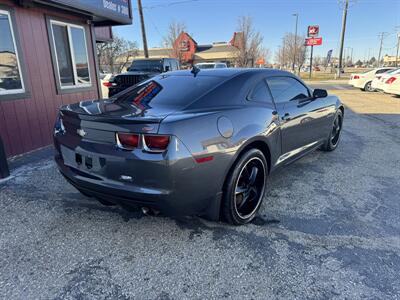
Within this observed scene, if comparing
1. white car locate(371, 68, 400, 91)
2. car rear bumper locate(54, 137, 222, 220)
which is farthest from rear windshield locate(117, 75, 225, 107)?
white car locate(371, 68, 400, 91)

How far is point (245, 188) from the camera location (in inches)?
116

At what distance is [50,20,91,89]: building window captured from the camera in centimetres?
608

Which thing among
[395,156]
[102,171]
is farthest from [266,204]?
[395,156]

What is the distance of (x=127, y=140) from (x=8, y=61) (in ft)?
13.7

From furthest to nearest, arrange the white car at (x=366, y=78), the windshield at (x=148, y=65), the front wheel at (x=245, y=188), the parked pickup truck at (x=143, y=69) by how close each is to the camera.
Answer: the white car at (x=366, y=78)
the windshield at (x=148, y=65)
the parked pickup truck at (x=143, y=69)
the front wheel at (x=245, y=188)

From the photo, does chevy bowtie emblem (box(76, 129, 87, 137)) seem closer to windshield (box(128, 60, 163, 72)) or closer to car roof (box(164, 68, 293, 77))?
car roof (box(164, 68, 293, 77))

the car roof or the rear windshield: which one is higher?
the car roof

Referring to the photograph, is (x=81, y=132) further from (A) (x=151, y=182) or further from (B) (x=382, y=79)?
(B) (x=382, y=79)

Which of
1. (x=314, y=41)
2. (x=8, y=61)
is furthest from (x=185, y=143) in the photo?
(x=314, y=41)

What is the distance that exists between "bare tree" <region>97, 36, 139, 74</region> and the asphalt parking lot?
33390 millimetres

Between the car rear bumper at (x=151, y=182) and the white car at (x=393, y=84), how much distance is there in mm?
13362

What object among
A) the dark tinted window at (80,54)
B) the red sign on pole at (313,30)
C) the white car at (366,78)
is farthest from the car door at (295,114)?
the red sign on pole at (313,30)

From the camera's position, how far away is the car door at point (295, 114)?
347cm

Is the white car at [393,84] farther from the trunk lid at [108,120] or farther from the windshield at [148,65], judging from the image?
the trunk lid at [108,120]
